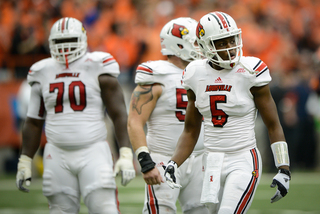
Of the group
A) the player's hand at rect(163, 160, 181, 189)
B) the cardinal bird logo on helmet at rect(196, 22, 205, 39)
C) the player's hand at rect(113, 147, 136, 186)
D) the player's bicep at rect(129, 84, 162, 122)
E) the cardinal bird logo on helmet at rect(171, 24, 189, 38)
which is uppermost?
the cardinal bird logo on helmet at rect(196, 22, 205, 39)

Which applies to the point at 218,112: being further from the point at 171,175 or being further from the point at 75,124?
the point at 75,124

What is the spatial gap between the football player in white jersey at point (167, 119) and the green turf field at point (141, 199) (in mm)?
2780

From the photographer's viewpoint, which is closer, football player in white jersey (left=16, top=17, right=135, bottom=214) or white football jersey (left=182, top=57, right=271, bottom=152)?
white football jersey (left=182, top=57, right=271, bottom=152)

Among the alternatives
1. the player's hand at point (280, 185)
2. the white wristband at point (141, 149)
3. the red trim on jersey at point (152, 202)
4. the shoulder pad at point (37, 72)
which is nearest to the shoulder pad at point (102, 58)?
the shoulder pad at point (37, 72)

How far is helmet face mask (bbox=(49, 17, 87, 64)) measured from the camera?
446cm

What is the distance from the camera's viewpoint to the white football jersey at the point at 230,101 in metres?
3.48

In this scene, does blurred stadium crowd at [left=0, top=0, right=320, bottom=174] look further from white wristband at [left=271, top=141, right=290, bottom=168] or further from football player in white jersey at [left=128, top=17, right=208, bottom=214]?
white wristband at [left=271, top=141, right=290, bottom=168]

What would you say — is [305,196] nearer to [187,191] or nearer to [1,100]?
[187,191]

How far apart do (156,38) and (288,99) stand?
308 cm

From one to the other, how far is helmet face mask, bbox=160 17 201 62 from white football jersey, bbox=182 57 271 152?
775 millimetres

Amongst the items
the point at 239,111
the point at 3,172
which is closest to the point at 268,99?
the point at 239,111

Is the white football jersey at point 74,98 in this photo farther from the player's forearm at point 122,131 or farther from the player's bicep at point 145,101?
the player's bicep at point 145,101

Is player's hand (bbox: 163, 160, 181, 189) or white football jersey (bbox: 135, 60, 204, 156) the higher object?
white football jersey (bbox: 135, 60, 204, 156)

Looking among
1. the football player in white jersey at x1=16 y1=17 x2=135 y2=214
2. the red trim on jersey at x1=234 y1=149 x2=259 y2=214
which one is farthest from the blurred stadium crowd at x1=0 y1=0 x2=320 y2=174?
the red trim on jersey at x1=234 y1=149 x2=259 y2=214
